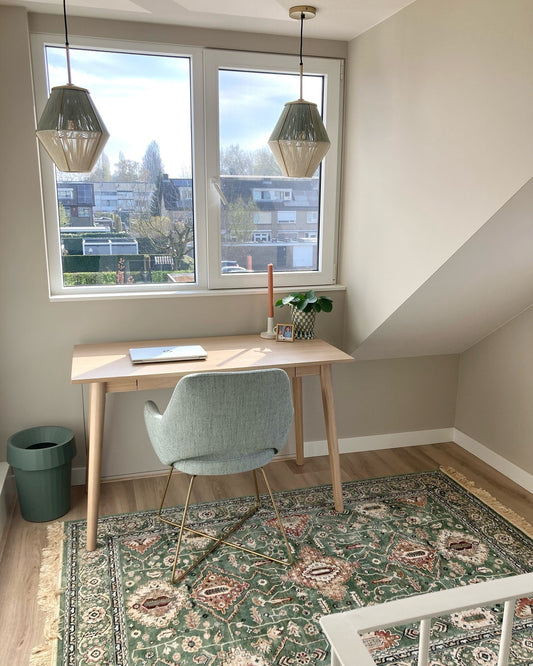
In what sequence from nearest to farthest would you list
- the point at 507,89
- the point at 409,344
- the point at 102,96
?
the point at 507,89
the point at 102,96
the point at 409,344

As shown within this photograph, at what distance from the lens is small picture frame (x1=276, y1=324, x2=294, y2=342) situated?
296cm

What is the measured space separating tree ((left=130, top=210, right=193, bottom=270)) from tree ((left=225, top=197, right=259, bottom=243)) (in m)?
0.21

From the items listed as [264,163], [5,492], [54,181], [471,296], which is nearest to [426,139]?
[471,296]

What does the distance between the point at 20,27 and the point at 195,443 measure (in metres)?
1.93

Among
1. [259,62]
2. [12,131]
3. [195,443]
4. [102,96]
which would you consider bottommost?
[195,443]

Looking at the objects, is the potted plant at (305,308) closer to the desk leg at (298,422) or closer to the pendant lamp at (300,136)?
the desk leg at (298,422)

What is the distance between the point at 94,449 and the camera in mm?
2410

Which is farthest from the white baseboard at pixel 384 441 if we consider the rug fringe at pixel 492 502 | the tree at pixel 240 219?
the tree at pixel 240 219

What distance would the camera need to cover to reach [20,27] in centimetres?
251

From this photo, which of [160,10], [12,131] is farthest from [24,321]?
[160,10]

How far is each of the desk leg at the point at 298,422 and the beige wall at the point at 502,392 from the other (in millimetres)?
1032

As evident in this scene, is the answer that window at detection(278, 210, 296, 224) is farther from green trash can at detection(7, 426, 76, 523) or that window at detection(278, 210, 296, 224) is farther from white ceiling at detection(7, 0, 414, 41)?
green trash can at detection(7, 426, 76, 523)

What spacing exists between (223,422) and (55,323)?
1176 millimetres

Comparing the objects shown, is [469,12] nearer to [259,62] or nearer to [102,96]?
[259,62]
